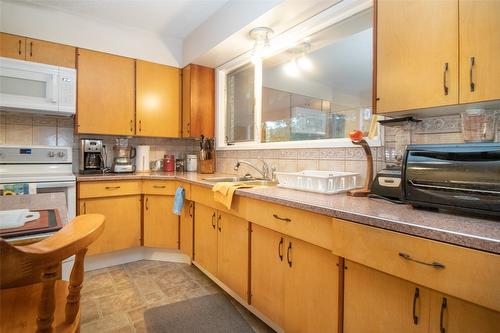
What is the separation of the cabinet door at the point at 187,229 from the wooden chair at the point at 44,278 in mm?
1528

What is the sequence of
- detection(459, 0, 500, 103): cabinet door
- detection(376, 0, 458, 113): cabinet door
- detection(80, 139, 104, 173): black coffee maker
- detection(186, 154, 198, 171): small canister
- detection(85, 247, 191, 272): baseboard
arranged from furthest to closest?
1. detection(186, 154, 198, 171): small canister
2. detection(80, 139, 104, 173): black coffee maker
3. detection(85, 247, 191, 272): baseboard
4. detection(376, 0, 458, 113): cabinet door
5. detection(459, 0, 500, 103): cabinet door

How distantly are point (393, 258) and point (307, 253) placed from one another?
0.46 metres

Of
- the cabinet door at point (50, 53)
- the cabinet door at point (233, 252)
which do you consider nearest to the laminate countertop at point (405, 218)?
the cabinet door at point (233, 252)

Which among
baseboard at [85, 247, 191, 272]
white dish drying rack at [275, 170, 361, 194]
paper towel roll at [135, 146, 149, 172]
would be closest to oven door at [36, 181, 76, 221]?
baseboard at [85, 247, 191, 272]

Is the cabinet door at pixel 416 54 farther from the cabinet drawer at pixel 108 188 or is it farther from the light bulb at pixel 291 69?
the cabinet drawer at pixel 108 188

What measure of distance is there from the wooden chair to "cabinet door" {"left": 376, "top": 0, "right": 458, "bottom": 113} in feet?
4.43

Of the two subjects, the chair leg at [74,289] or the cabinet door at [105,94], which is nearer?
the chair leg at [74,289]

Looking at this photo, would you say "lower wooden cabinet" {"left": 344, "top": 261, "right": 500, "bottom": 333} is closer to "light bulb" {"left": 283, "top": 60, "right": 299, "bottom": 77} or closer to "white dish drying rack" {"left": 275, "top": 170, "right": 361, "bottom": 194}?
"white dish drying rack" {"left": 275, "top": 170, "right": 361, "bottom": 194}

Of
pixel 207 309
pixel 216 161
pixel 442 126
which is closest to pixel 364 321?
pixel 442 126

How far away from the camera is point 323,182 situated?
1.51 meters

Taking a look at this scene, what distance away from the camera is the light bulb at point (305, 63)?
2218 mm

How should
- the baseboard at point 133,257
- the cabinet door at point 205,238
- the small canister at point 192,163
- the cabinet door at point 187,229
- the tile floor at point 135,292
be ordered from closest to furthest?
the tile floor at point 135,292 < the cabinet door at point 205,238 < the cabinet door at point 187,229 < the baseboard at point 133,257 < the small canister at point 192,163

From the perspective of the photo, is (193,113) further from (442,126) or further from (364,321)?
(364,321)

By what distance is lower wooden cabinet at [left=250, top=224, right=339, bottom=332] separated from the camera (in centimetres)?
121
